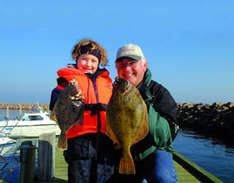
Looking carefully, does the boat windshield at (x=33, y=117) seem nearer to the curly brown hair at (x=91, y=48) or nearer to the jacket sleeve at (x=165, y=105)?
the curly brown hair at (x=91, y=48)

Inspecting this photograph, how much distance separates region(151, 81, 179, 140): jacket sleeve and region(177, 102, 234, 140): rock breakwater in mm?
20615

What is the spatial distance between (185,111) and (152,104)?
115 feet

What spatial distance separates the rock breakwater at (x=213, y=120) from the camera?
857 inches

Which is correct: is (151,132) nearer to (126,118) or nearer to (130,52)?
(126,118)

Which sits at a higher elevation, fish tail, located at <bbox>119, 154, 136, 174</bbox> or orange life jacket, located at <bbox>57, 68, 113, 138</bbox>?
orange life jacket, located at <bbox>57, 68, 113, 138</bbox>

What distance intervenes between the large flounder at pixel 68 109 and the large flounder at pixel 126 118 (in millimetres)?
372

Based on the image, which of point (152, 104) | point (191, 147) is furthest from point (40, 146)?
point (191, 147)

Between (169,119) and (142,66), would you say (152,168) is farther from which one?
(142,66)

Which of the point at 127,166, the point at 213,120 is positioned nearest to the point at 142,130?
the point at 127,166

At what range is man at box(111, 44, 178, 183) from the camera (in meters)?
2.29

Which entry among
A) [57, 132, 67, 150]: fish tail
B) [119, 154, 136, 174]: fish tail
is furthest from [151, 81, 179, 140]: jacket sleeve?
[57, 132, 67, 150]: fish tail

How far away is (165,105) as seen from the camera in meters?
2.42

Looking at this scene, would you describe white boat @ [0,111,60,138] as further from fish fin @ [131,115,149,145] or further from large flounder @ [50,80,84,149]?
fish fin @ [131,115,149,145]

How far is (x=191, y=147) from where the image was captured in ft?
56.1
